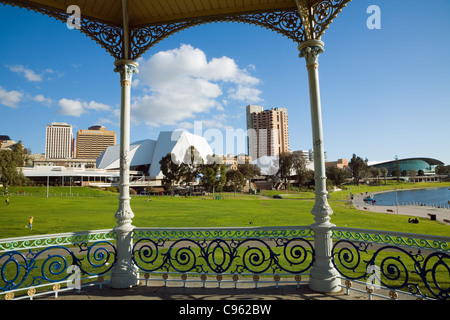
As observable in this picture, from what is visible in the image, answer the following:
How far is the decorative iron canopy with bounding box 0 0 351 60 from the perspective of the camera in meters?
4.45

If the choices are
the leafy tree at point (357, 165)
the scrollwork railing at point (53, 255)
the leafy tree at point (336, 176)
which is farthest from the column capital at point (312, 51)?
the leafy tree at point (357, 165)

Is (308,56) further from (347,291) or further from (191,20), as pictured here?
(347,291)

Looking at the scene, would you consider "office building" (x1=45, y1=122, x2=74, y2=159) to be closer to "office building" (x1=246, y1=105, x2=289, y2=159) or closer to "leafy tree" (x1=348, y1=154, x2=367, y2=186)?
"office building" (x1=246, y1=105, x2=289, y2=159)

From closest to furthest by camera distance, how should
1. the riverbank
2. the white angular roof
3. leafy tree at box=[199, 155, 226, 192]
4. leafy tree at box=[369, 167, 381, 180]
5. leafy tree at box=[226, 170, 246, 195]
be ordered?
the riverbank < leafy tree at box=[199, 155, 226, 192] < leafy tree at box=[226, 170, 246, 195] < the white angular roof < leafy tree at box=[369, 167, 381, 180]

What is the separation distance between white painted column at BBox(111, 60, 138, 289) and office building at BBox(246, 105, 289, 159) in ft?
302

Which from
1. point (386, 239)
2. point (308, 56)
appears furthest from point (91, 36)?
point (386, 239)

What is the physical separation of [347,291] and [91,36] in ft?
20.6

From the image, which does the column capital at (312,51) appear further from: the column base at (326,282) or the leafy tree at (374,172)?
the leafy tree at (374,172)

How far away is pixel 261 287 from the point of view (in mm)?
4055

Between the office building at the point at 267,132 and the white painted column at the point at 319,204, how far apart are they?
3626 inches

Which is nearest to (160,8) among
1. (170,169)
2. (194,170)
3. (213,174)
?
(213,174)

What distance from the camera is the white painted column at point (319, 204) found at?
3844 mm

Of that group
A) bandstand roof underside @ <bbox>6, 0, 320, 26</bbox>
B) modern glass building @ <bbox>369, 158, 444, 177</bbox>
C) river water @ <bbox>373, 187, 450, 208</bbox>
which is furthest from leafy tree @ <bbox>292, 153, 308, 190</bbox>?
modern glass building @ <bbox>369, 158, 444, 177</bbox>
